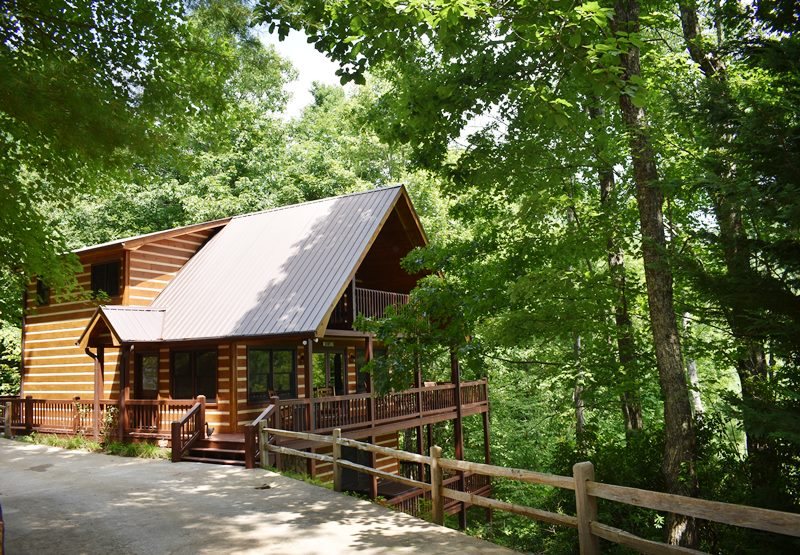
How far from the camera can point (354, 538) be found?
7.69 meters

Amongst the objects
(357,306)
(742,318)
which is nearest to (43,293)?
(357,306)

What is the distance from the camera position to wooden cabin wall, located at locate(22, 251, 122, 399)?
781 inches

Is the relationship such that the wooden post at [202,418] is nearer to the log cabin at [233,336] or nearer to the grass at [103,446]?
the log cabin at [233,336]

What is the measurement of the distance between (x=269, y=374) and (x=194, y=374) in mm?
2175

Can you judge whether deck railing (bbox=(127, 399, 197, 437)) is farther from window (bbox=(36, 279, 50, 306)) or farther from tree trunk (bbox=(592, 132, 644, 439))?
tree trunk (bbox=(592, 132, 644, 439))

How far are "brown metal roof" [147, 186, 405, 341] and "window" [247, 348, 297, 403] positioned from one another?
1942 mm

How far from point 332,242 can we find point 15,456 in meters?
9.86

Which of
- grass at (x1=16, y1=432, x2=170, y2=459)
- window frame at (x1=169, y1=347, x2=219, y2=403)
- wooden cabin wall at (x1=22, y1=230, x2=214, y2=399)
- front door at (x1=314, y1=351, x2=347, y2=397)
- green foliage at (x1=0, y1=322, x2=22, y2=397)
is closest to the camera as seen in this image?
grass at (x1=16, y1=432, x2=170, y2=459)

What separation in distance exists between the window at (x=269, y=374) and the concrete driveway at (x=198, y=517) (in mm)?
4990

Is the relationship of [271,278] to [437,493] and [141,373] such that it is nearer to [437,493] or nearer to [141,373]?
[141,373]

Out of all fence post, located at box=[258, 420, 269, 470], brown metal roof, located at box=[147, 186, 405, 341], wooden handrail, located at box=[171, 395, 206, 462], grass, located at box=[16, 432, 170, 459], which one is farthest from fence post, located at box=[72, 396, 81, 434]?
fence post, located at box=[258, 420, 269, 470]

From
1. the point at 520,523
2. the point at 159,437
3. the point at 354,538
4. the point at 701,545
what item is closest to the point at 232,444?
the point at 159,437

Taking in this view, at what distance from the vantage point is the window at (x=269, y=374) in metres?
18.1

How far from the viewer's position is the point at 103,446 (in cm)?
1681
